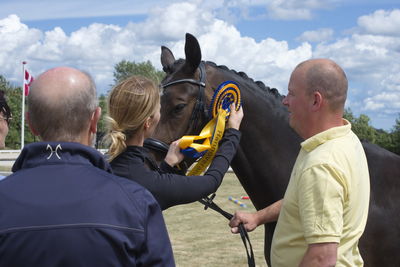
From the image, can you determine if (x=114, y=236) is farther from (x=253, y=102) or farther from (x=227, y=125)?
(x=253, y=102)

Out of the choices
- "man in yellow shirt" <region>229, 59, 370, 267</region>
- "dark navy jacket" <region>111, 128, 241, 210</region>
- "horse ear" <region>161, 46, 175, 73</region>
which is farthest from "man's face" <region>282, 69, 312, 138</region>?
"horse ear" <region>161, 46, 175, 73</region>

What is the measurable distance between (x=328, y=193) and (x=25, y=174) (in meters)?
1.10

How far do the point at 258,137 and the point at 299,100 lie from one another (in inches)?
→ 49.2

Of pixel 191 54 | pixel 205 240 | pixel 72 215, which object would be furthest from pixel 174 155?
pixel 205 240

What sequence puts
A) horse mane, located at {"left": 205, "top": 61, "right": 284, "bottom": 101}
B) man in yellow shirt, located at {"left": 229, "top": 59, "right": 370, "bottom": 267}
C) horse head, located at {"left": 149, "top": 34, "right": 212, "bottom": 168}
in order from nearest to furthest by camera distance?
man in yellow shirt, located at {"left": 229, "top": 59, "right": 370, "bottom": 267} < horse head, located at {"left": 149, "top": 34, "right": 212, "bottom": 168} < horse mane, located at {"left": 205, "top": 61, "right": 284, "bottom": 101}

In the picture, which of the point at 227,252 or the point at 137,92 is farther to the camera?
the point at 227,252

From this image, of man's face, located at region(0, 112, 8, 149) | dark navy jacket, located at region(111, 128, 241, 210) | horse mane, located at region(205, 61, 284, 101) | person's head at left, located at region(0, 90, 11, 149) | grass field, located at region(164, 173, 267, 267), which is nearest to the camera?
dark navy jacket, located at region(111, 128, 241, 210)

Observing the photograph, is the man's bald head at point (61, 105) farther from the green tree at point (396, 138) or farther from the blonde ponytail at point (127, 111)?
the green tree at point (396, 138)

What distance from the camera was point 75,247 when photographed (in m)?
1.36

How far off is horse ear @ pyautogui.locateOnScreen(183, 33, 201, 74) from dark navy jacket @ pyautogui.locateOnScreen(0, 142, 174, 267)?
6.27 feet

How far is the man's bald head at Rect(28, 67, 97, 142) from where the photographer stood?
150 centimetres

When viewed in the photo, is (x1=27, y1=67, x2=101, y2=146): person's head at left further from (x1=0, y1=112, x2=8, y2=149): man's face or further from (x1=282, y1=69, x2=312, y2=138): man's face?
(x1=0, y1=112, x2=8, y2=149): man's face

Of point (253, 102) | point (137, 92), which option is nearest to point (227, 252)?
point (253, 102)

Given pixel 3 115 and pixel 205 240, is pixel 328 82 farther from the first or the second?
pixel 205 240
